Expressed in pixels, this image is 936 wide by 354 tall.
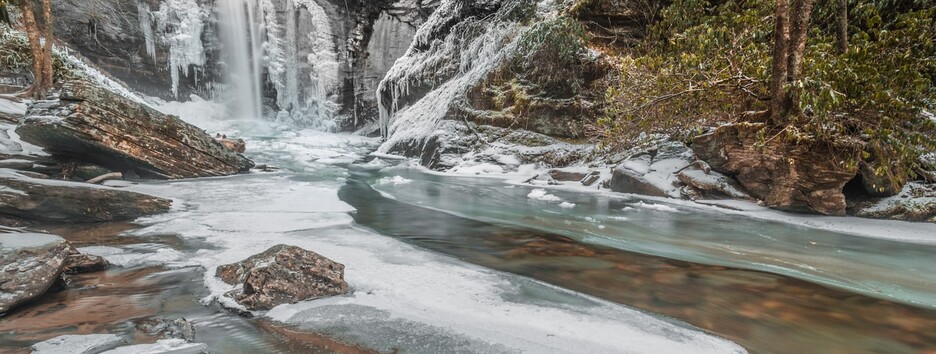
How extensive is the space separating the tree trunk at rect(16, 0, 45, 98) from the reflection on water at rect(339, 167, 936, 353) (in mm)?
9903

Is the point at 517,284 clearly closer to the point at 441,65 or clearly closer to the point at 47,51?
the point at 47,51

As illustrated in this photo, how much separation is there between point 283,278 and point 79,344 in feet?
3.20

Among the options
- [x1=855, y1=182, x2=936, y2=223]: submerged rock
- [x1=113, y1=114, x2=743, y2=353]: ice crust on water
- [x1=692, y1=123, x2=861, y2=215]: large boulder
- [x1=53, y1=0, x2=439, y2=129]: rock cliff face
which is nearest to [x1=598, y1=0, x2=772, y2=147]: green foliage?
[x1=692, y1=123, x2=861, y2=215]: large boulder

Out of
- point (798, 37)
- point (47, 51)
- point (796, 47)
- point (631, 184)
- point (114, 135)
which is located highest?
point (47, 51)

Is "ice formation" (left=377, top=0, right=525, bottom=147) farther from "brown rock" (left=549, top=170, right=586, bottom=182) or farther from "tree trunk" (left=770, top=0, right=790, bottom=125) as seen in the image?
"tree trunk" (left=770, top=0, right=790, bottom=125)

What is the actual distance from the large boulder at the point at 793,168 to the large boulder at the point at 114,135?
989 centimetres

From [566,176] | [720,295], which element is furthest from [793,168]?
[566,176]

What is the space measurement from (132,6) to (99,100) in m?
18.4

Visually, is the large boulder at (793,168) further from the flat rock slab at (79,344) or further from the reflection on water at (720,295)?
the flat rock slab at (79,344)

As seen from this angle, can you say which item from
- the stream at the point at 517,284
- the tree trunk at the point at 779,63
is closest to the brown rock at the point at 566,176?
the stream at the point at 517,284

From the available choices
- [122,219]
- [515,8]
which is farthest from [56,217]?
[515,8]

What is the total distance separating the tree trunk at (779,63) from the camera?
5301 mm

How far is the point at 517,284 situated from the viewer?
3062 mm

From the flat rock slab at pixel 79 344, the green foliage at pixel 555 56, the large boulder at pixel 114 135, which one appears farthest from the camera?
the green foliage at pixel 555 56
